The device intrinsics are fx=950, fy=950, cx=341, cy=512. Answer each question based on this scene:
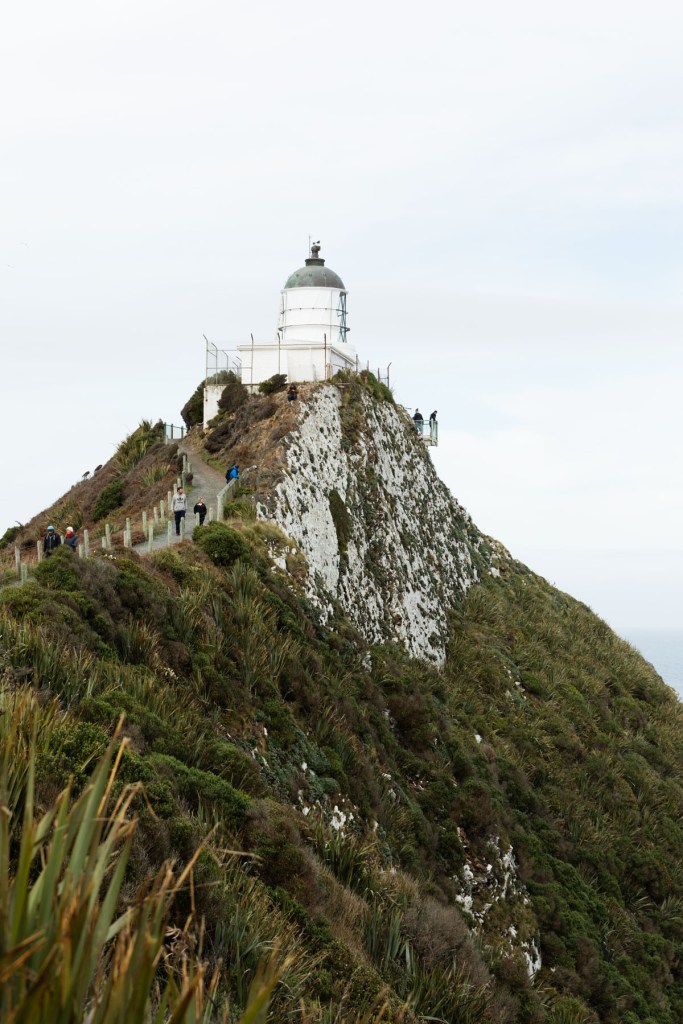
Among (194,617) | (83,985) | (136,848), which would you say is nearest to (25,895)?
(83,985)

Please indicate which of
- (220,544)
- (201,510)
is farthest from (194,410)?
(220,544)

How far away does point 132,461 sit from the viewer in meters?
37.5

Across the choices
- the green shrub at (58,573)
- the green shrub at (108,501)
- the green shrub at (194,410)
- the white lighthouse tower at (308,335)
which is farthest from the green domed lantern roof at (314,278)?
the green shrub at (58,573)

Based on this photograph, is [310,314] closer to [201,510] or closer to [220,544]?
[201,510]

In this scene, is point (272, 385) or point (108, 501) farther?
point (272, 385)

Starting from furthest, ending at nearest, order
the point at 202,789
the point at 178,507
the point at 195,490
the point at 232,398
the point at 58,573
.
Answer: the point at 232,398, the point at 195,490, the point at 178,507, the point at 58,573, the point at 202,789

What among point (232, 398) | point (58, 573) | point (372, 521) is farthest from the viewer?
point (232, 398)

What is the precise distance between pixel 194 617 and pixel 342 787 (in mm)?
3536

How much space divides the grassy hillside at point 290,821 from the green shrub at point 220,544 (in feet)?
0.18

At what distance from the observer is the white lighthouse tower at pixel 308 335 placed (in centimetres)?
3841

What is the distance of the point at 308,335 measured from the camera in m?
43.0

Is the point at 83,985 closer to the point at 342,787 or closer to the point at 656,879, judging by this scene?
the point at 342,787

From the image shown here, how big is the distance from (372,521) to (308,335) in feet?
51.3

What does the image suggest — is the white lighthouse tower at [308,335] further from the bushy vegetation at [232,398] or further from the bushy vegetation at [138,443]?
the bushy vegetation at [138,443]
